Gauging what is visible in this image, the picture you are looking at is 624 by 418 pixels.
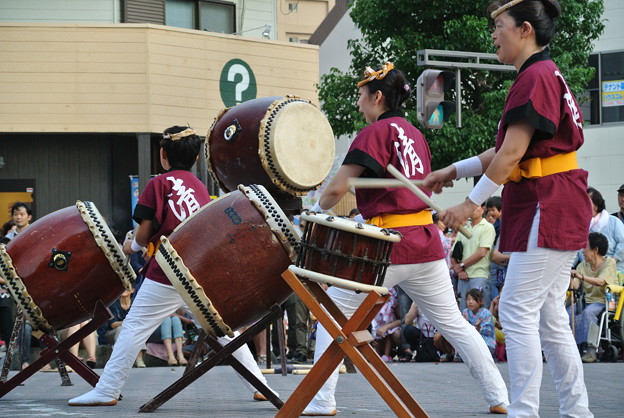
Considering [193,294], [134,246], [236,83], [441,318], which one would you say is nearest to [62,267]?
[134,246]

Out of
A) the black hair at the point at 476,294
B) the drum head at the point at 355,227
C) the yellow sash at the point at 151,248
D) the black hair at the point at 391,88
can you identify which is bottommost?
the black hair at the point at 476,294

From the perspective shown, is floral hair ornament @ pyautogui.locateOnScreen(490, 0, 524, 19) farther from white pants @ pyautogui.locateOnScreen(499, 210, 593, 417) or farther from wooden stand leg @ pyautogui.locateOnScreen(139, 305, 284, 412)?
wooden stand leg @ pyautogui.locateOnScreen(139, 305, 284, 412)

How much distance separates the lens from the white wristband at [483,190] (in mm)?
4594

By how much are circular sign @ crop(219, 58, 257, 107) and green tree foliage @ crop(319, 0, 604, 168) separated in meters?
4.32

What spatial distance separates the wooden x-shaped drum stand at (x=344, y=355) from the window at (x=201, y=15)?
1564 centimetres

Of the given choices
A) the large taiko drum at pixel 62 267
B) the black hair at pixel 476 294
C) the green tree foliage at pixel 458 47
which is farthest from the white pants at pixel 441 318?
the green tree foliage at pixel 458 47

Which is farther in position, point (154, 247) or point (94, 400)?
point (154, 247)

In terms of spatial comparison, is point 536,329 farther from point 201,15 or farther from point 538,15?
point 201,15

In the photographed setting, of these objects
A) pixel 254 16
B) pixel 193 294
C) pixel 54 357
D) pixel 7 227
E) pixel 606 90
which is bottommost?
pixel 54 357

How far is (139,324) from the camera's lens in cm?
639

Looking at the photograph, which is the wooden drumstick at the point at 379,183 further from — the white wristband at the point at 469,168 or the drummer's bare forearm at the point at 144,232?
the drummer's bare forearm at the point at 144,232

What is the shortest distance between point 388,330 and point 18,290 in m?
6.58

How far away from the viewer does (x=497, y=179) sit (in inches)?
179

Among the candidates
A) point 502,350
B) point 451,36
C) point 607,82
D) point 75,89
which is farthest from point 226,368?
point 607,82
